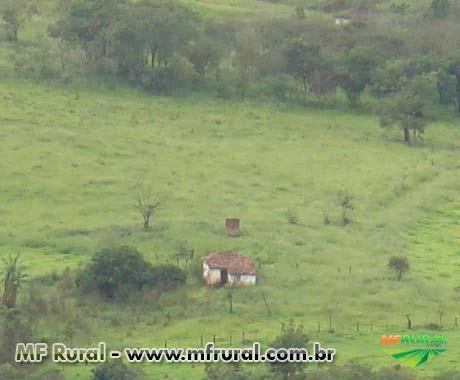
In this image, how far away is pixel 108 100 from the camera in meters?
72.0

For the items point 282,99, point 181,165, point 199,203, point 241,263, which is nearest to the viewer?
point 241,263

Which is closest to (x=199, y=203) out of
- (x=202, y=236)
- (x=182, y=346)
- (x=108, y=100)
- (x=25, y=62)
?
(x=202, y=236)

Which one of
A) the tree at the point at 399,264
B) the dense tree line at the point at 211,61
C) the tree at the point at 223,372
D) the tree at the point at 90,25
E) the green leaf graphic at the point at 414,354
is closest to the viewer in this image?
the tree at the point at 223,372

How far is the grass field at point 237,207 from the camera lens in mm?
39719

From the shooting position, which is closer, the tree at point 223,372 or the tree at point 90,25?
the tree at point 223,372

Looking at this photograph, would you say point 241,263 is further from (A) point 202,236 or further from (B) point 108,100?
(B) point 108,100

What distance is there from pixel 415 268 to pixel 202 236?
8121 millimetres

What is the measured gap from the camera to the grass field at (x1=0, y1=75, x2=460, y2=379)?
3972 cm

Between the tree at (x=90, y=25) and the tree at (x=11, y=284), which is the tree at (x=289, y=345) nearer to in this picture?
the tree at (x=11, y=284)

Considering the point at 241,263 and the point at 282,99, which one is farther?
the point at 282,99

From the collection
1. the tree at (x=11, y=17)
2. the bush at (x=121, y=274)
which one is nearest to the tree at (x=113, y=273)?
the bush at (x=121, y=274)

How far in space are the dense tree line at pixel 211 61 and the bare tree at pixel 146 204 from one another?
21545 mm

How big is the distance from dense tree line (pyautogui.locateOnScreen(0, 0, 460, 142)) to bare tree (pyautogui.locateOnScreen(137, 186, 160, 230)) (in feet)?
70.7

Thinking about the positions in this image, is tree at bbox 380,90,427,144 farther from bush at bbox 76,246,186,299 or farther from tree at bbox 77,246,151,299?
tree at bbox 77,246,151,299
